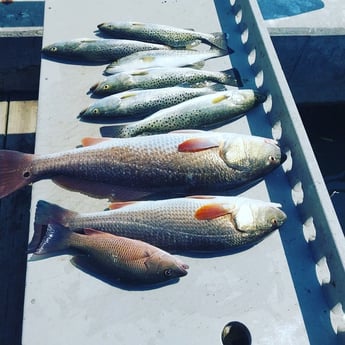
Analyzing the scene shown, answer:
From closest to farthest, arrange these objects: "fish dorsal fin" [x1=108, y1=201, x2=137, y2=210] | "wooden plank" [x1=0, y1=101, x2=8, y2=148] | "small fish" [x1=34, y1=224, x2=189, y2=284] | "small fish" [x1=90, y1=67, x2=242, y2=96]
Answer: "small fish" [x1=34, y1=224, x2=189, y2=284] → "fish dorsal fin" [x1=108, y1=201, x2=137, y2=210] → "small fish" [x1=90, y1=67, x2=242, y2=96] → "wooden plank" [x1=0, y1=101, x2=8, y2=148]

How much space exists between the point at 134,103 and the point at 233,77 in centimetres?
85

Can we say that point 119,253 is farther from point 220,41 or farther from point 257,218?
point 220,41

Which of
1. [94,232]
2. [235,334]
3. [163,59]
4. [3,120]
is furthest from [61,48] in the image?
[235,334]

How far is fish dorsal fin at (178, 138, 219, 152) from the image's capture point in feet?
9.86

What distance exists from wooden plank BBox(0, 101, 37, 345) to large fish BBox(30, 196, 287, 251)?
174 centimetres

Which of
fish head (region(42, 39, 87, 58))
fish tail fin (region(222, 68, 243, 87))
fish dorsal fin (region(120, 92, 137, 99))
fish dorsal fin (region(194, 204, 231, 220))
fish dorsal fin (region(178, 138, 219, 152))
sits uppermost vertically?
fish head (region(42, 39, 87, 58))

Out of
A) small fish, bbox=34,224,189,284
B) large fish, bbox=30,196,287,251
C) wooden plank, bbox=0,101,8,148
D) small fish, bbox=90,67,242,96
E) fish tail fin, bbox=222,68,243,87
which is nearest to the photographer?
small fish, bbox=34,224,189,284

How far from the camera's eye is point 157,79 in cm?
365

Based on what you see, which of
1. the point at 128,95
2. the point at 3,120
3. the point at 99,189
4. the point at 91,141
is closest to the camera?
the point at 99,189

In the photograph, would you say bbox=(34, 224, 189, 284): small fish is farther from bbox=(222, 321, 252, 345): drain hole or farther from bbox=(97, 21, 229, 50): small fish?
bbox=(97, 21, 229, 50): small fish

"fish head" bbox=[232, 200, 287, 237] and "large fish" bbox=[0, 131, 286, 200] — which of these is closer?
"fish head" bbox=[232, 200, 287, 237]

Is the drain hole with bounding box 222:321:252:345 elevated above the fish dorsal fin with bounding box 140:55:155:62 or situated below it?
below

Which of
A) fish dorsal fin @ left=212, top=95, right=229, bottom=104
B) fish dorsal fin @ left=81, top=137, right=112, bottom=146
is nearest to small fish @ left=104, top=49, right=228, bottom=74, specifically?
fish dorsal fin @ left=212, top=95, right=229, bottom=104

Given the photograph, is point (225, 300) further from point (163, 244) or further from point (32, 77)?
point (32, 77)
